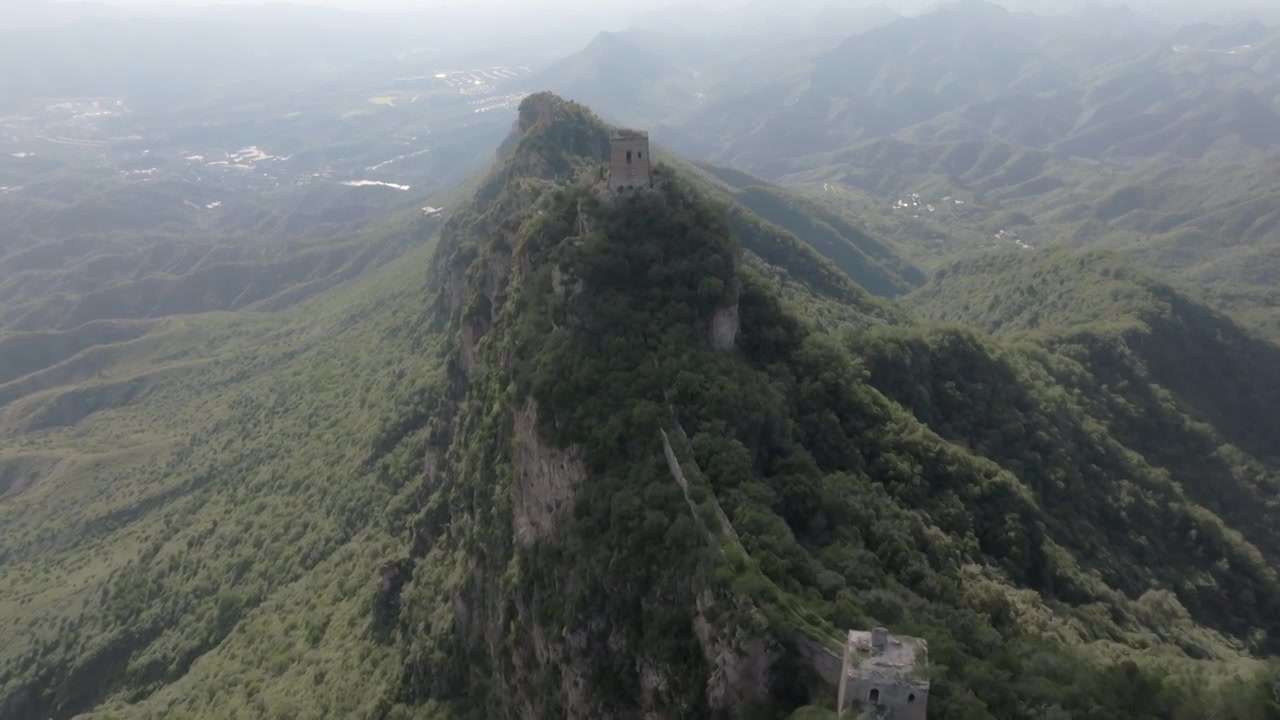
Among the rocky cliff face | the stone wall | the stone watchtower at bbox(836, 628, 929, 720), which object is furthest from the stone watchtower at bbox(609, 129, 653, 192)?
the stone wall

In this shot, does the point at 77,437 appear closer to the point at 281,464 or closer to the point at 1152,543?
the point at 281,464

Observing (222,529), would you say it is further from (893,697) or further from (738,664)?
(893,697)

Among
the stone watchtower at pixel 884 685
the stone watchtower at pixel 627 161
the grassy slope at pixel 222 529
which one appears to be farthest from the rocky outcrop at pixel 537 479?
the grassy slope at pixel 222 529

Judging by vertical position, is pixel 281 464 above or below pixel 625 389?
below

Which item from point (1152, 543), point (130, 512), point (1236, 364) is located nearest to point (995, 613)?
point (1152, 543)

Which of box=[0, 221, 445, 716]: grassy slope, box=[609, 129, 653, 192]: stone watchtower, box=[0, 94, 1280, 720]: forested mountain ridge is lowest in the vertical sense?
box=[0, 221, 445, 716]: grassy slope

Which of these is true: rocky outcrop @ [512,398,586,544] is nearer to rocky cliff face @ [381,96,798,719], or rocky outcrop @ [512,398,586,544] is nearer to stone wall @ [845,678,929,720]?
rocky cliff face @ [381,96,798,719]

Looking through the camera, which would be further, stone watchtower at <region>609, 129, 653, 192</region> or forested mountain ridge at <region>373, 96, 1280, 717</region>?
stone watchtower at <region>609, 129, 653, 192</region>
